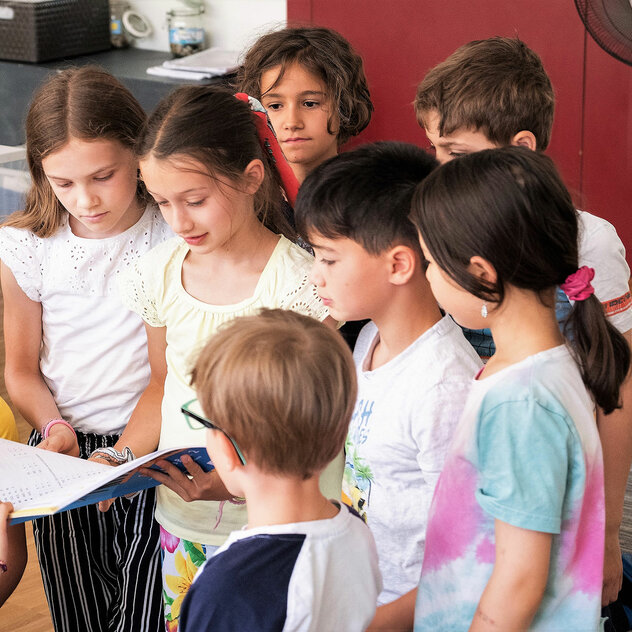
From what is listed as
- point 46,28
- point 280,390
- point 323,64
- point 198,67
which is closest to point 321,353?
point 280,390

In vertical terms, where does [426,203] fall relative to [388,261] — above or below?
above

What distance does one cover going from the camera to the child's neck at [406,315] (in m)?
1.24

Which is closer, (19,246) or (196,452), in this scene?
(196,452)

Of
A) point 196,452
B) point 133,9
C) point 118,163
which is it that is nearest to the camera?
point 196,452

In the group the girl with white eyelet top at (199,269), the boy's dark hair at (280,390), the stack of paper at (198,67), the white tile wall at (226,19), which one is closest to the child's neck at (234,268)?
the girl with white eyelet top at (199,269)

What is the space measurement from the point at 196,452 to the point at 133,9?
3.64 metres

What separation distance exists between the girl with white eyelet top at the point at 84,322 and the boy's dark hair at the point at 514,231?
714 mm

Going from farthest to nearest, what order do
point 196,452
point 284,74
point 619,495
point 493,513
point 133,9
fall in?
point 133,9 → point 284,74 → point 619,495 → point 196,452 → point 493,513

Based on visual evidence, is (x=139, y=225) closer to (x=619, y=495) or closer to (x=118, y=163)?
(x=118, y=163)

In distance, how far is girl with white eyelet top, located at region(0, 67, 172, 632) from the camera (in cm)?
153

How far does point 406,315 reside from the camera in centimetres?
125

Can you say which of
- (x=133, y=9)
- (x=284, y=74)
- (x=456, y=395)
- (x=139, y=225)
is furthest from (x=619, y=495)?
(x=133, y=9)

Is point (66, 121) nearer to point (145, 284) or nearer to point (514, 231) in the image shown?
point (145, 284)

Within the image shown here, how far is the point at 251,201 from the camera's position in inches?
56.7
